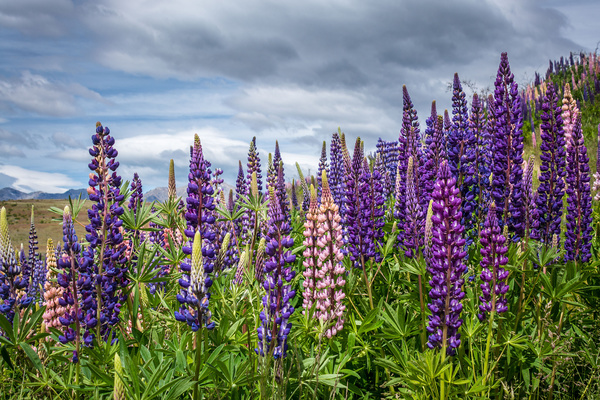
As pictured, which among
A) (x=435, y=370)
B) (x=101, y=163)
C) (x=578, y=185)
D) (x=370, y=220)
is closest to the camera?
(x=435, y=370)

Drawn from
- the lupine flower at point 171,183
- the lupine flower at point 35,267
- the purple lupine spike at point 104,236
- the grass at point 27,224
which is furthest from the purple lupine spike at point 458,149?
the grass at point 27,224

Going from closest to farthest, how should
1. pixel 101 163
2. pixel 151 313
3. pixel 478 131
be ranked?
1. pixel 101 163
2. pixel 151 313
3. pixel 478 131

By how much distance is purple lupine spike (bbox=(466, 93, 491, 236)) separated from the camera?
503 centimetres

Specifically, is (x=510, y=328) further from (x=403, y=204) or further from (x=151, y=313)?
(x=151, y=313)

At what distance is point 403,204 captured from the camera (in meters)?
5.10

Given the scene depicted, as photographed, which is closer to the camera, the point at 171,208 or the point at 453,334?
the point at 453,334

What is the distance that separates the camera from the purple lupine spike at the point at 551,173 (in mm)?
4805

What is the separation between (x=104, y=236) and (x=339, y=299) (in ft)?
6.52

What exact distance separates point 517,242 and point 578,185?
1.23 meters

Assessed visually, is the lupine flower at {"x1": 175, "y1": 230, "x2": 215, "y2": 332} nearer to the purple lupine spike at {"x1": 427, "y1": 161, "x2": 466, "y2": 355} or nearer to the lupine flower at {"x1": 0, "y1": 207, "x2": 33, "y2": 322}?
the purple lupine spike at {"x1": 427, "y1": 161, "x2": 466, "y2": 355}

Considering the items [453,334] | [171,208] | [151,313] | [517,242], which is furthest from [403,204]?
[151,313]

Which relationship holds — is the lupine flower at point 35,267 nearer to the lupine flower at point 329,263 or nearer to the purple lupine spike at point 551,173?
the lupine flower at point 329,263

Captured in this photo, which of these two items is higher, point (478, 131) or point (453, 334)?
point (478, 131)

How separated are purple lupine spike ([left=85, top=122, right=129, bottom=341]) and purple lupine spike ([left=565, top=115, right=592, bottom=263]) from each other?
4.66 meters
